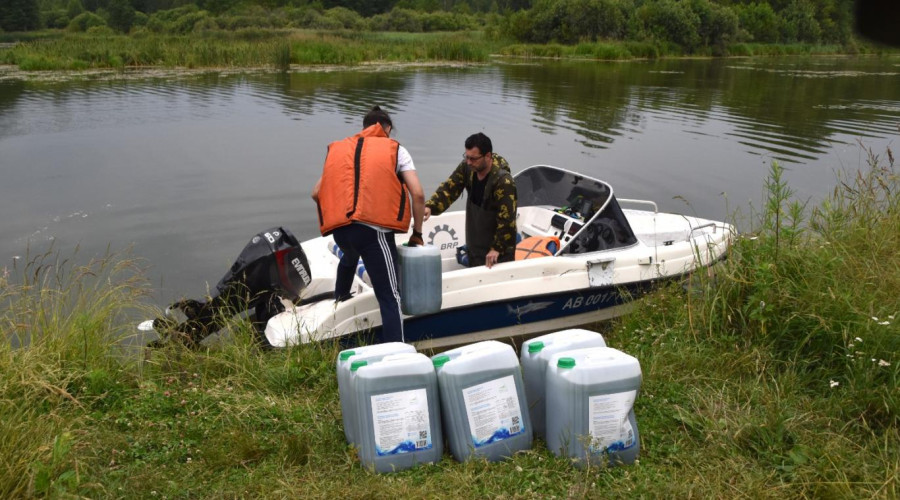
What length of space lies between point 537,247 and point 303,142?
938 cm

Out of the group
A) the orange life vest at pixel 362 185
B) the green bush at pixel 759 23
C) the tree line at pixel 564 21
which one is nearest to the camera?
the orange life vest at pixel 362 185

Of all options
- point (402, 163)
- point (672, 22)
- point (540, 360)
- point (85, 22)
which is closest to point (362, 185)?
point (402, 163)

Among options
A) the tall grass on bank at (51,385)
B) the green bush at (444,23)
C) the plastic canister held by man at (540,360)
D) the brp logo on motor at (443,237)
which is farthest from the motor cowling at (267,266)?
the green bush at (444,23)

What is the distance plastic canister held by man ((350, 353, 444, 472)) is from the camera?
3.46m

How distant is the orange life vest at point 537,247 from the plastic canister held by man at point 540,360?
2426 millimetres

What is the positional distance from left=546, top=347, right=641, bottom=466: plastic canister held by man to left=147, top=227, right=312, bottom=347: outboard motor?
96.2 inches

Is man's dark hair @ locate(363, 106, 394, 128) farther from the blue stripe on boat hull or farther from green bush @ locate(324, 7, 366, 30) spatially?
green bush @ locate(324, 7, 366, 30)

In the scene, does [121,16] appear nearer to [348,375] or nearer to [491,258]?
[491,258]

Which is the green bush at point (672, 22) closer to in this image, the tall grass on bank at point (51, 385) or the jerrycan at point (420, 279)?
the jerrycan at point (420, 279)

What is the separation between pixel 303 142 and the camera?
14.8 metres

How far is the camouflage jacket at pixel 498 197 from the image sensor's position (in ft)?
19.1

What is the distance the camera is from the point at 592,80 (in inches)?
1075

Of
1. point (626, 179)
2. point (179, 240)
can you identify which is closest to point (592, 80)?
point (626, 179)

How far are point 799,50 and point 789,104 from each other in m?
38.2
